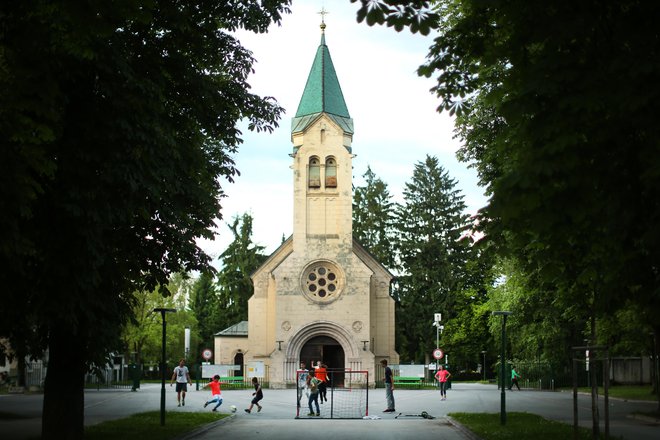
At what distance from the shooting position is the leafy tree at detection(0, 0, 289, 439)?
1174cm

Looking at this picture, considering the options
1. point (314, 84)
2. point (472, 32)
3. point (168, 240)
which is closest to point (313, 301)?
point (314, 84)

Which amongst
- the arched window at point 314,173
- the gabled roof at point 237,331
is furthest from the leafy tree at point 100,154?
the gabled roof at point 237,331

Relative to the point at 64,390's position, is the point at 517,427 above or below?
below

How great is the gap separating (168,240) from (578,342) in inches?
1380

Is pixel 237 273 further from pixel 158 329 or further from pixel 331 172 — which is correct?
pixel 331 172

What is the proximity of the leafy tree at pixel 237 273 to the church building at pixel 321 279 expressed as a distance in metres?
28.6

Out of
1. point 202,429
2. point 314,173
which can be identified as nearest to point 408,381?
point 314,173

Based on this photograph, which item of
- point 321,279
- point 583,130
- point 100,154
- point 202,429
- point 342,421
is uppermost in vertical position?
point 100,154

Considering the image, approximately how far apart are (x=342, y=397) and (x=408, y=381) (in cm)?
1125

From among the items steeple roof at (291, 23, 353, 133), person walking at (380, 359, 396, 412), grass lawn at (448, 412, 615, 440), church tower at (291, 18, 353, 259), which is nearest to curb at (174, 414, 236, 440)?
person walking at (380, 359, 396, 412)

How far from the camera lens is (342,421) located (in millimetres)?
24984

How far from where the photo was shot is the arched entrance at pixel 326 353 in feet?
159

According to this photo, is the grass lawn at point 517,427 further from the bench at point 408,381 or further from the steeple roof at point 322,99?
the steeple roof at point 322,99

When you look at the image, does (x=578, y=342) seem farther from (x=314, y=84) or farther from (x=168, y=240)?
(x=168, y=240)
